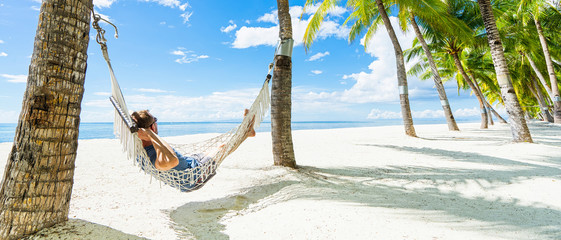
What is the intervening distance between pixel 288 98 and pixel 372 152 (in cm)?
211

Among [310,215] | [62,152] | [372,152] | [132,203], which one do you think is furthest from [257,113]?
[372,152]

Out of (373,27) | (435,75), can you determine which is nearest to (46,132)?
(435,75)

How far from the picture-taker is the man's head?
197 cm

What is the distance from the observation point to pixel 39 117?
1.33 m

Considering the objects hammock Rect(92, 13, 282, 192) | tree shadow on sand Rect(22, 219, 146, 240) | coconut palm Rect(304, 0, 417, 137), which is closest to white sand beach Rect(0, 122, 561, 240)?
tree shadow on sand Rect(22, 219, 146, 240)

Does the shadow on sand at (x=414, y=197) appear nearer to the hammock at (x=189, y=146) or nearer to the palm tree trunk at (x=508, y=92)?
the hammock at (x=189, y=146)

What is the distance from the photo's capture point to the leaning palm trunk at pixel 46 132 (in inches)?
51.9

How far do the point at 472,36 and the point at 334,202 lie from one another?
8.31 m

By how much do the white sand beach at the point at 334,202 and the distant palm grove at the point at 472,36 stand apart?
2.03m

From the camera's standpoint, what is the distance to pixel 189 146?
264 centimetres

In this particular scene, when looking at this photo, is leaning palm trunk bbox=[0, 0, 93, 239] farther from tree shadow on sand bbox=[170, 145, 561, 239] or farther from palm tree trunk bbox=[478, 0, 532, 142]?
palm tree trunk bbox=[478, 0, 532, 142]

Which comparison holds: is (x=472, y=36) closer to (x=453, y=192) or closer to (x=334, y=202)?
(x=453, y=192)

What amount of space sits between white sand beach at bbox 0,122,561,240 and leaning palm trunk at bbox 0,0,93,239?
0.43 feet

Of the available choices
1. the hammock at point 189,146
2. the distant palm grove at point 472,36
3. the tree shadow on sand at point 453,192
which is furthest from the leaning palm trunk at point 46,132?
the distant palm grove at point 472,36
